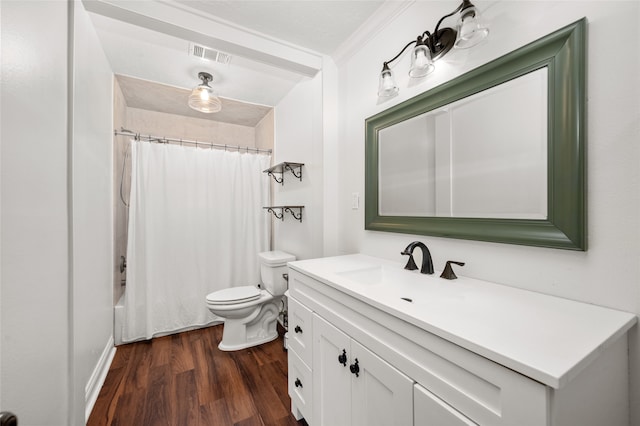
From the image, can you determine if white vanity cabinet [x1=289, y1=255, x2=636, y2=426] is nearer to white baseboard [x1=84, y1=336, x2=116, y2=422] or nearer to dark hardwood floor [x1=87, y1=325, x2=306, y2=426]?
dark hardwood floor [x1=87, y1=325, x2=306, y2=426]

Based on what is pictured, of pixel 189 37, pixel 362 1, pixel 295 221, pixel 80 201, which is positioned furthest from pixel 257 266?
pixel 362 1

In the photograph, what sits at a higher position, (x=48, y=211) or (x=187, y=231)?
(x=48, y=211)

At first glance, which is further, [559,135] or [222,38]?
[222,38]

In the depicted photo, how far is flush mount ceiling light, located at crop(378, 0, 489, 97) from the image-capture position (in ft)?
3.03

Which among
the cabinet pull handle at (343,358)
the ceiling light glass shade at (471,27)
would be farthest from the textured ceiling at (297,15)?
the cabinet pull handle at (343,358)

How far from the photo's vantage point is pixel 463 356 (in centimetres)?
57

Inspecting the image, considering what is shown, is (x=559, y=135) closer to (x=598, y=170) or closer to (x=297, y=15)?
(x=598, y=170)

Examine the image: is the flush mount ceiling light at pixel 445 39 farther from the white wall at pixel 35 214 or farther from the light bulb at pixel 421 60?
the white wall at pixel 35 214

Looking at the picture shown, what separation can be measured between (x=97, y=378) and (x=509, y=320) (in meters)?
2.34

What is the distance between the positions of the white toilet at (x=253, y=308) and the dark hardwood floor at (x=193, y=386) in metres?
0.09

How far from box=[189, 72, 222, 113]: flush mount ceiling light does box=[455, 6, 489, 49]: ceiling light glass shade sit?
76.8 inches

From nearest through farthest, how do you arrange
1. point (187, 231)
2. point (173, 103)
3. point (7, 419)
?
point (7, 419)
point (187, 231)
point (173, 103)

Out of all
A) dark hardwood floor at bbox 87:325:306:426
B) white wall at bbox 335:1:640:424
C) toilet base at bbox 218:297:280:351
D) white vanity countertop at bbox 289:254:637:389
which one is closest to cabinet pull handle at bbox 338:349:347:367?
white vanity countertop at bbox 289:254:637:389

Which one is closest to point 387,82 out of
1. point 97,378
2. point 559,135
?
point 559,135
